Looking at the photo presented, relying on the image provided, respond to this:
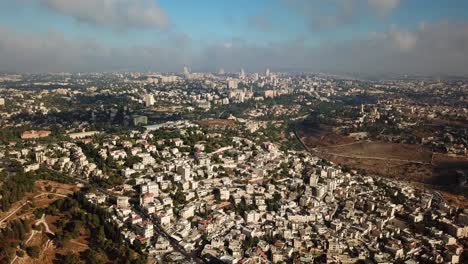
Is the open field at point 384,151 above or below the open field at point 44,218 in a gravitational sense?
below

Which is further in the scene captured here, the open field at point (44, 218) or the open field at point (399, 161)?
the open field at point (399, 161)

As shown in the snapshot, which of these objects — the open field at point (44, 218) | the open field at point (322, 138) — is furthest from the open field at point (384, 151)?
the open field at point (44, 218)

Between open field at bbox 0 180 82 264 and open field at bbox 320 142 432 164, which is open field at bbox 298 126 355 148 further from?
open field at bbox 0 180 82 264

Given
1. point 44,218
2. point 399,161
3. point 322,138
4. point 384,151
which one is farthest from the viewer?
point 322,138

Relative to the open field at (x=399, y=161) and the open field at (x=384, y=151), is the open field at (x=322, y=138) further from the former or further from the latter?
the open field at (x=384, y=151)

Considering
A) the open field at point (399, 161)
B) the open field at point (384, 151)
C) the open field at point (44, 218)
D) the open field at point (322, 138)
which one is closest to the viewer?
the open field at point (44, 218)

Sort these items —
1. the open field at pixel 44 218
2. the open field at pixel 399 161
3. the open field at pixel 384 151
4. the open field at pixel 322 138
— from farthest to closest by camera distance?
the open field at pixel 322 138
the open field at pixel 384 151
the open field at pixel 399 161
the open field at pixel 44 218

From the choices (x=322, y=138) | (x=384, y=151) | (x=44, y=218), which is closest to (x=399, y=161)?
(x=384, y=151)

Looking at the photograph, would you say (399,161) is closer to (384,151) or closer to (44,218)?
(384,151)

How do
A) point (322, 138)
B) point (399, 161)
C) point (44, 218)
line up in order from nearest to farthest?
1. point (44, 218)
2. point (399, 161)
3. point (322, 138)


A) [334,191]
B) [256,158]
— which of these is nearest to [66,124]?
[256,158]

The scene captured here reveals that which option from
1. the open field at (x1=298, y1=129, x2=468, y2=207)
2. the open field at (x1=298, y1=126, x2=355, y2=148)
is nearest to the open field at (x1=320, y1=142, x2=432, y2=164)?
the open field at (x1=298, y1=129, x2=468, y2=207)

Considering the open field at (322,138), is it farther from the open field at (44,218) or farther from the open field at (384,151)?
the open field at (44,218)
